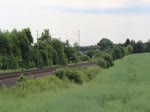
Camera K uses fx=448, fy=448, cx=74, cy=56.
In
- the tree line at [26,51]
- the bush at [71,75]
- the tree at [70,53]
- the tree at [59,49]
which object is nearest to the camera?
the bush at [71,75]

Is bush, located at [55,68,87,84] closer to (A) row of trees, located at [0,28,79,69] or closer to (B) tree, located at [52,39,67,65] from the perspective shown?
(A) row of trees, located at [0,28,79,69]

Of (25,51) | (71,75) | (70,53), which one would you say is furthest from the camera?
(70,53)

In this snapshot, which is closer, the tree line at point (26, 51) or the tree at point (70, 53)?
the tree line at point (26, 51)

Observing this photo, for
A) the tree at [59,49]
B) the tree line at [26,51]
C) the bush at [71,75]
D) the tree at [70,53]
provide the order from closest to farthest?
the bush at [71,75]
the tree line at [26,51]
the tree at [59,49]
the tree at [70,53]

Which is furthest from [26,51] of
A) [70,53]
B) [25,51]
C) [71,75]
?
[70,53]

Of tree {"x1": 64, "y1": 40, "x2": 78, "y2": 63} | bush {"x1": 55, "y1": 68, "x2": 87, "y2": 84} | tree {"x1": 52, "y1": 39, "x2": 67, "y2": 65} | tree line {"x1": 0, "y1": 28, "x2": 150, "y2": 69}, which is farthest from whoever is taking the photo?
tree {"x1": 64, "y1": 40, "x2": 78, "y2": 63}

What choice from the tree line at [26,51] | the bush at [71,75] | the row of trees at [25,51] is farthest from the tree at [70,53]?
the bush at [71,75]

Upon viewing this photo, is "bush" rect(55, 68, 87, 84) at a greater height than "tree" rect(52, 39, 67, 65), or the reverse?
"tree" rect(52, 39, 67, 65)

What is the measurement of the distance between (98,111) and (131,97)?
313 inches

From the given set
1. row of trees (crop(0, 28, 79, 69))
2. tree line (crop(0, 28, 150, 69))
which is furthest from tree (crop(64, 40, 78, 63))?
row of trees (crop(0, 28, 79, 69))

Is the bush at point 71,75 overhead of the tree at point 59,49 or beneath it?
beneath

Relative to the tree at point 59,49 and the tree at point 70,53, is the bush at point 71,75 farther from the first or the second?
the tree at point 70,53

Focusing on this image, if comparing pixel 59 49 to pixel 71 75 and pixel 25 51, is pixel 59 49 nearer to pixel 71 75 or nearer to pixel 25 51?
pixel 25 51

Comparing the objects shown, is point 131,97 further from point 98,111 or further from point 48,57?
point 48,57
